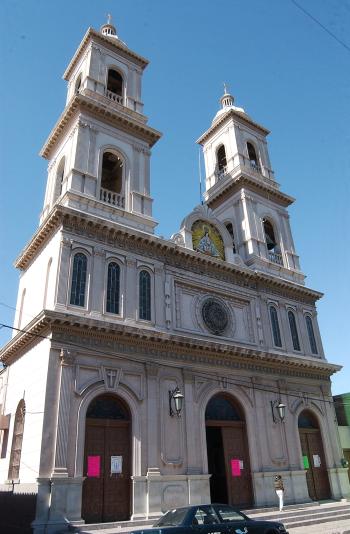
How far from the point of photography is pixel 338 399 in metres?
28.8

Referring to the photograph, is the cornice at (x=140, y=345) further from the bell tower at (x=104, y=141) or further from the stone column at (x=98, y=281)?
the bell tower at (x=104, y=141)

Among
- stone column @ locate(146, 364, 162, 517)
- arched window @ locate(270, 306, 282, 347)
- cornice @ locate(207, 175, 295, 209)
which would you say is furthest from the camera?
cornice @ locate(207, 175, 295, 209)

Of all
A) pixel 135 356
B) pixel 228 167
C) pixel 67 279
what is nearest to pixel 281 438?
pixel 135 356

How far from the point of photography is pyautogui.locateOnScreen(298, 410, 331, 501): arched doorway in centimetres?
2202

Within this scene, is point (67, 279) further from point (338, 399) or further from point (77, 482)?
point (338, 399)

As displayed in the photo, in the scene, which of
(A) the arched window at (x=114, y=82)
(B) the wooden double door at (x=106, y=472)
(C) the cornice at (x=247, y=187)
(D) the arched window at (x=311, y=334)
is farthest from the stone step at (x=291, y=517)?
(A) the arched window at (x=114, y=82)

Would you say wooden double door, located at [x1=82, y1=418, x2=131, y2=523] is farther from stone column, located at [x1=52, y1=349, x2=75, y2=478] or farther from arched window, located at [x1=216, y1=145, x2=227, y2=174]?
arched window, located at [x1=216, y1=145, x2=227, y2=174]

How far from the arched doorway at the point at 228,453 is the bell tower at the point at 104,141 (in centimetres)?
905

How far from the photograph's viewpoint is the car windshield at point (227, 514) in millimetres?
10792

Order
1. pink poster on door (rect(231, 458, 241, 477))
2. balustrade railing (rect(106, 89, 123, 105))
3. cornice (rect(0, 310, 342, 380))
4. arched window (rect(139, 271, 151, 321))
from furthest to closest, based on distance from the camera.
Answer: balustrade railing (rect(106, 89, 123, 105)) < pink poster on door (rect(231, 458, 241, 477)) < arched window (rect(139, 271, 151, 321)) < cornice (rect(0, 310, 342, 380))

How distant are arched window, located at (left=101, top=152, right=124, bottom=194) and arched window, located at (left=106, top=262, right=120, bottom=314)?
550cm

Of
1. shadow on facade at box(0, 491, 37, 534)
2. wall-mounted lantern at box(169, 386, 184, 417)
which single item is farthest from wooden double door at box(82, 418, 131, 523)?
wall-mounted lantern at box(169, 386, 184, 417)

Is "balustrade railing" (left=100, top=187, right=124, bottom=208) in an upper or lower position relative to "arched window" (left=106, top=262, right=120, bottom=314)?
upper

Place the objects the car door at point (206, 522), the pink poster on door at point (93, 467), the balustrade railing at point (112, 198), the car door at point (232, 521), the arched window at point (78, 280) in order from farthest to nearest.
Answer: the balustrade railing at point (112, 198), the arched window at point (78, 280), the pink poster on door at point (93, 467), the car door at point (232, 521), the car door at point (206, 522)
